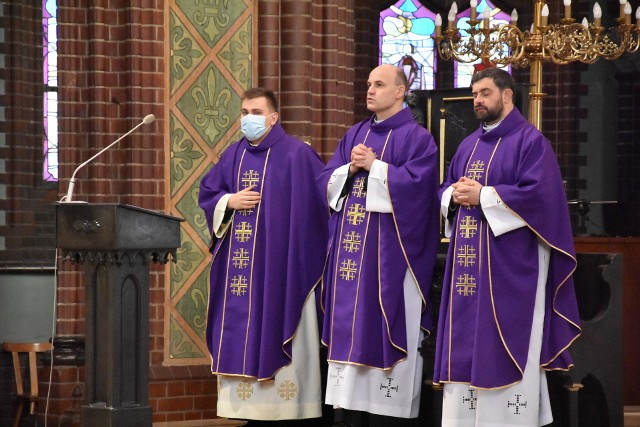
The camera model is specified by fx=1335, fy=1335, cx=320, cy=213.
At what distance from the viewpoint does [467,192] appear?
7.17m

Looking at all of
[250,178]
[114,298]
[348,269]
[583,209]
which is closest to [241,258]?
[250,178]

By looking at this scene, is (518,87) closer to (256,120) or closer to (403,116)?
(403,116)

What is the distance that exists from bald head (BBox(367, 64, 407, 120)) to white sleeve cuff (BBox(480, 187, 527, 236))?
3.37 feet

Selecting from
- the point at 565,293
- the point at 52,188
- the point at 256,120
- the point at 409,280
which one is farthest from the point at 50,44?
the point at 565,293

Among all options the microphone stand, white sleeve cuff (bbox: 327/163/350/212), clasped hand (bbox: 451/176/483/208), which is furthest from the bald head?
the microphone stand

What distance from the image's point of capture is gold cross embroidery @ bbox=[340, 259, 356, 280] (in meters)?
7.80

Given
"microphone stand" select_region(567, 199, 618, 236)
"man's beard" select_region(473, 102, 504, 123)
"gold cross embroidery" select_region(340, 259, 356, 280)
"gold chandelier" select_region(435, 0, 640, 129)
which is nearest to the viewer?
"man's beard" select_region(473, 102, 504, 123)

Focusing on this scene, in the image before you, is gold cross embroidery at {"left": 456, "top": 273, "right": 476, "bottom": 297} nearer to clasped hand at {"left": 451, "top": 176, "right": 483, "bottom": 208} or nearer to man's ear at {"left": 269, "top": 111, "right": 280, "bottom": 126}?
clasped hand at {"left": 451, "top": 176, "right": 483, "bottom": 208}

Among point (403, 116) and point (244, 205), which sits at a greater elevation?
point (403, 116)

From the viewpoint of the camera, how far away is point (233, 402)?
27.2ft

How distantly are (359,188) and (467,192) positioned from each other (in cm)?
89

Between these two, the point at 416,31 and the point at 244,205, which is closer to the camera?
the point at 244,205

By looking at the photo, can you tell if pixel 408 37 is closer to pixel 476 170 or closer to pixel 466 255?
pixel 476 170

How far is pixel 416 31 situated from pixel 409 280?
676 cm
